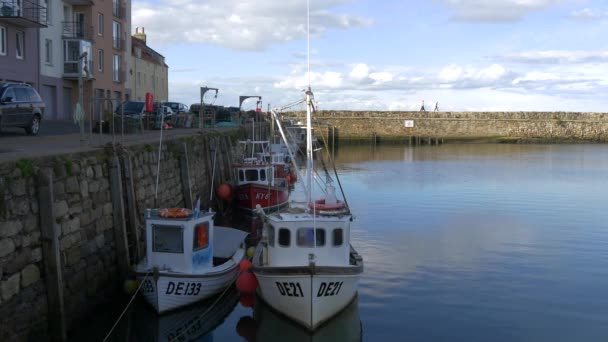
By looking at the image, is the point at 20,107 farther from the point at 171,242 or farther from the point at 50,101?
the point at 50,101

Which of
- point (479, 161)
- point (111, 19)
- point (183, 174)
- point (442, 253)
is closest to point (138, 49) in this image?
point (111, 19)

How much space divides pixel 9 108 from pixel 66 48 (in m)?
21.3

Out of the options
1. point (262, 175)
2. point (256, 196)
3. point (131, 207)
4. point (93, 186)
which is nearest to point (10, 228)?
point (93, 186)

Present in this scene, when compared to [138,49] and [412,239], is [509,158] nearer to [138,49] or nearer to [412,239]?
[138,49]

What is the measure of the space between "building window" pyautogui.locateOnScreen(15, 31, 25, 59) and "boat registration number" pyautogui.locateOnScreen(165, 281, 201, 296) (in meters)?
24.2

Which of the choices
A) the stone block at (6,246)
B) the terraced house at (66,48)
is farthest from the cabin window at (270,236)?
the terraced house at (66,48)

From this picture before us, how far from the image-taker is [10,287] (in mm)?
9781

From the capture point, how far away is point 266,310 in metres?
13.4

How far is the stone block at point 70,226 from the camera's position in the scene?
11.7m

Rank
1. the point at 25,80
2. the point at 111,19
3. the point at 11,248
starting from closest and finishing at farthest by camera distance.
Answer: the point at 11,248 < the point at 25,80 < the point at 111,19

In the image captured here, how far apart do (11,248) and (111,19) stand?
3746 cm

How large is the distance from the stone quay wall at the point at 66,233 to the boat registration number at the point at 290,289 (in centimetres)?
325

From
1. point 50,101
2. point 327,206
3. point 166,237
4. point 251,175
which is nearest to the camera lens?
point 166,237

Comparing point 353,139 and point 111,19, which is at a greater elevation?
point 111,19
